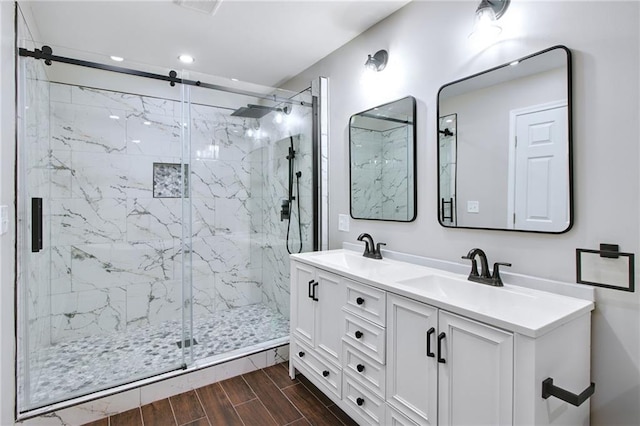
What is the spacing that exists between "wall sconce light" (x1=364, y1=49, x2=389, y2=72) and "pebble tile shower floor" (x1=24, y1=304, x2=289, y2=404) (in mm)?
2270

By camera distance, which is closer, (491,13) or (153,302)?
(491,13)

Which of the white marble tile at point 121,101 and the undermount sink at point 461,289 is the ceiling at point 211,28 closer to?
the white marble tile at point 121,101

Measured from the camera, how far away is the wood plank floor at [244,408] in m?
1.94

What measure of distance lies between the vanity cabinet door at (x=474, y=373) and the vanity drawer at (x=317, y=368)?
71cm

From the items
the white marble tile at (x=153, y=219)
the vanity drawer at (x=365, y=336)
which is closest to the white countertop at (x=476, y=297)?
the vanity drawer at (x=365, y=336)

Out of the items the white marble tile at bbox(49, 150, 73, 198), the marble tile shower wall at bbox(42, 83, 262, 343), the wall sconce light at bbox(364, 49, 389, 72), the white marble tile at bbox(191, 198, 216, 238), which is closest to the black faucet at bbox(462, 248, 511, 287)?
the wall sconce light at bbox(364, 49, 389, 72)

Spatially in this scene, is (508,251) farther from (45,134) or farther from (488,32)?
(45,134)

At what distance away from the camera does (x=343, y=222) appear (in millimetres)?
2701

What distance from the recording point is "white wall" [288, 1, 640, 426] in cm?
123

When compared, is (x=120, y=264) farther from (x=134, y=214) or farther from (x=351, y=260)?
(x=351, y=260)

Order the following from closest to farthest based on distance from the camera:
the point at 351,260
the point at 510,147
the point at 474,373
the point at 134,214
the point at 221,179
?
the point at 474,373 < the point at 510,147 < the point at 351,260 < the point at 134,214 < the point at 221,179

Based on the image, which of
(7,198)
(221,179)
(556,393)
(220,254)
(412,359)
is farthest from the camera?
(220,254)

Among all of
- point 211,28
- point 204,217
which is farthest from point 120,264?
point 211,28

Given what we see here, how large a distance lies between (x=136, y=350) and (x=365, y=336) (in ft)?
6.73
